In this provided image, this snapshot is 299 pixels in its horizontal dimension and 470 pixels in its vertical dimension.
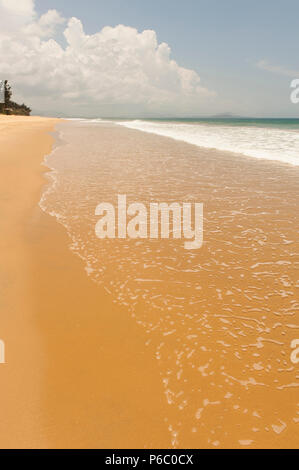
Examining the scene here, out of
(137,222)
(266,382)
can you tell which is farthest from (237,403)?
(137,222)

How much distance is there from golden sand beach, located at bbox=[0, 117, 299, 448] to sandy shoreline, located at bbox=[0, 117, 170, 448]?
10 millimetres

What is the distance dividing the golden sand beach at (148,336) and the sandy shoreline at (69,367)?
0.01 metres

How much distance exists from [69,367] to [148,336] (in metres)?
0.85

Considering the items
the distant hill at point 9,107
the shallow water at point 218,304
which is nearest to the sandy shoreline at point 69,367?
the shallow water at point 218,304

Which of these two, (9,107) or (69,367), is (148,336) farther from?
(9,107)

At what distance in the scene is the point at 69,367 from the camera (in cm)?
266

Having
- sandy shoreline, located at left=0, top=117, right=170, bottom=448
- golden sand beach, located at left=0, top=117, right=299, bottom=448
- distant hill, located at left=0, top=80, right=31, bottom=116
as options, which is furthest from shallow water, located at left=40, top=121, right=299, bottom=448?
distant hill, located at left=0, top=80, right=31, bottom=116

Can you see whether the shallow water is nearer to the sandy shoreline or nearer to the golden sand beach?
the golden sand beach

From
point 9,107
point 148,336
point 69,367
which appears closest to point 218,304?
point 148,336

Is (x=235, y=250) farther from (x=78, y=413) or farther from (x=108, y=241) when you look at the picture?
(x=78, y=413)

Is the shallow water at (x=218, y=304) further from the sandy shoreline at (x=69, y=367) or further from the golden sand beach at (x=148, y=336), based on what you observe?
the sandy shoreline at (x=69, y=367)

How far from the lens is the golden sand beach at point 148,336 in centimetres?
218

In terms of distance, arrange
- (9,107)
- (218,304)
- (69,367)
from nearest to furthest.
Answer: (69,367)
(218,304)
(9,107)

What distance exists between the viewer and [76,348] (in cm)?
287
